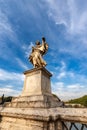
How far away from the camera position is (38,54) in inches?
267

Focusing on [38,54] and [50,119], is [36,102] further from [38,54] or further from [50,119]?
[38,54]

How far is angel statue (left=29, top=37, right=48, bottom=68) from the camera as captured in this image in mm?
6707

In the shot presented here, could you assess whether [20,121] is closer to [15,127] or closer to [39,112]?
[15,127]

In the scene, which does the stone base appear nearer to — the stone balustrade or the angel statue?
the stone balustrade

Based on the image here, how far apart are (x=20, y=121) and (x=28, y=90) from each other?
1.87 m

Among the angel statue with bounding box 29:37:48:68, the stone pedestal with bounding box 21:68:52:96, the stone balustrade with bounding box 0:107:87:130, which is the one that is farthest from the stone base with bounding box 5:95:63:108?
the angel statue with bounding box 29:37:48:68

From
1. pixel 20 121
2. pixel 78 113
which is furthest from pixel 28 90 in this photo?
pixel 78 113

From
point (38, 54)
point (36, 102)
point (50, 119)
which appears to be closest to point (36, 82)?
point (36, 102)

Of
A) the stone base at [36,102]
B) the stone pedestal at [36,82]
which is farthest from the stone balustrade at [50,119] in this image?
the stone pedestal at [36,82]

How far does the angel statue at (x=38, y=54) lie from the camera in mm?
6707

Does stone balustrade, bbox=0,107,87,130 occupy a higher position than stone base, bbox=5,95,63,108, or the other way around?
stone base, bbox=5,95,63,108

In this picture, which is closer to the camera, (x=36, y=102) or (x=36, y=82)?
(x=36, y=102)

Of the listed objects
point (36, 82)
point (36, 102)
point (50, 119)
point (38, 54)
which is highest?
point (38, 54)

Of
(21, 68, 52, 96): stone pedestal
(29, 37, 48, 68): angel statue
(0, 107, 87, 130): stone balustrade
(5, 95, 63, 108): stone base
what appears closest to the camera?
(0, 107, 87, 130): stone balustrade
